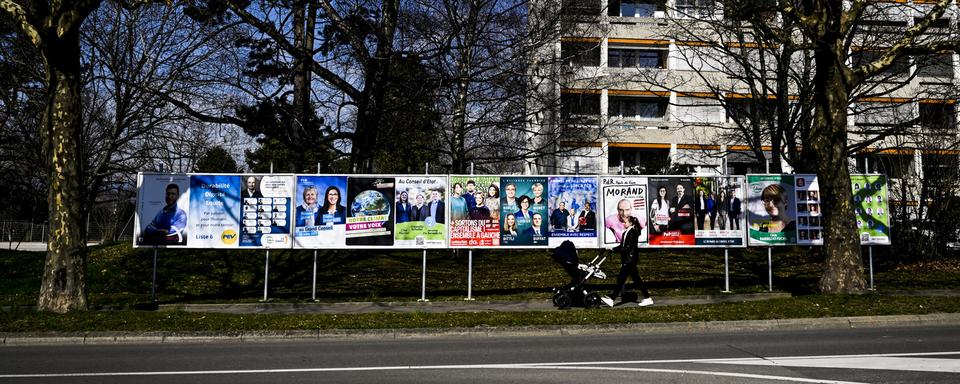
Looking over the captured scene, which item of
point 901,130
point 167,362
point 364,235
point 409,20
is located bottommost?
point 167,362

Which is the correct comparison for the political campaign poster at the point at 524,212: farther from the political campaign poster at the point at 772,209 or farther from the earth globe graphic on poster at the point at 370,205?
the political campaign poster at the point at 772,209

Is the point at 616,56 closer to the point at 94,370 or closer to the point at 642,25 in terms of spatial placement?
the point at 642,25

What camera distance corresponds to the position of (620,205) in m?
15.0

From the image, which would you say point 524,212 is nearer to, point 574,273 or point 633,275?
point 574,273

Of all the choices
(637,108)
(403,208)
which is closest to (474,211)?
(403,208)

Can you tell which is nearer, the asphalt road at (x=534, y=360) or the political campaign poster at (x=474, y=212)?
the asphalt road at (x=534, y=360)

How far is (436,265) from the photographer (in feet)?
67.2

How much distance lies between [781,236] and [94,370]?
42.1 ft

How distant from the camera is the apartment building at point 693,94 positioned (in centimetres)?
2077

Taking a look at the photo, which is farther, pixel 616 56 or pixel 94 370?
pixel 616 56

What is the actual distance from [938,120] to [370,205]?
1733 cm

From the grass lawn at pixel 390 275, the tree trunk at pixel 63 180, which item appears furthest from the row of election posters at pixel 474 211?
the tree trunk at pixel 63 180

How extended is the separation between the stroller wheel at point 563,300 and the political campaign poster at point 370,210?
363cm

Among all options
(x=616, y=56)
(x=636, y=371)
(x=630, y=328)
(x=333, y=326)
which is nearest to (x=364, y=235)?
(x=333, y=326)
